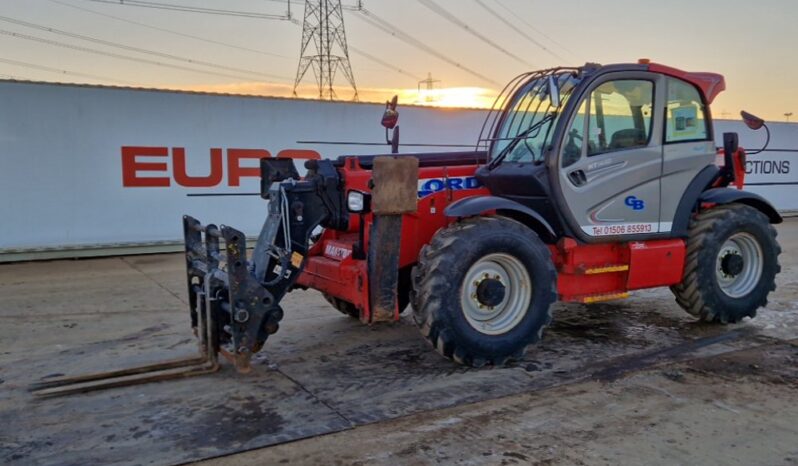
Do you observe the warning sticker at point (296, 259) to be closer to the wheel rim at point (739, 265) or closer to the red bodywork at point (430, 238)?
the red bodywork at point (430, 238)

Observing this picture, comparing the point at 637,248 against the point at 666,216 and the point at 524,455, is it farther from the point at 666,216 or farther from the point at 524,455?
the point at 524,455

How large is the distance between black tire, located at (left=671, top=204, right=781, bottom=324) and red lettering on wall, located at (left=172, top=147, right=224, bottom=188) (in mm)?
8316

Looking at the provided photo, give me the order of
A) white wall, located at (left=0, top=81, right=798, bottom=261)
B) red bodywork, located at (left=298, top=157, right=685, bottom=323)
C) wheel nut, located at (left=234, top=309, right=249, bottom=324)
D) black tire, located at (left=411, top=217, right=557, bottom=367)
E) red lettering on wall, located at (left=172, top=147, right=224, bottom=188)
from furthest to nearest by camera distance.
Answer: red lettering on wall, located at (left=172, top=147, right=224, bottom=188) < white wall, located at (left=0, top=81, right=798, bottom=261) < red bodywork, located at (left=298, top=157, right=685, bottom=323) < black tire, located at (left=411, top=217, right=557, bottom=367) < wheel nut, located at (left=234, top=309, right=249, bottom=324)

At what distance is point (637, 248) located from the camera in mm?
5953

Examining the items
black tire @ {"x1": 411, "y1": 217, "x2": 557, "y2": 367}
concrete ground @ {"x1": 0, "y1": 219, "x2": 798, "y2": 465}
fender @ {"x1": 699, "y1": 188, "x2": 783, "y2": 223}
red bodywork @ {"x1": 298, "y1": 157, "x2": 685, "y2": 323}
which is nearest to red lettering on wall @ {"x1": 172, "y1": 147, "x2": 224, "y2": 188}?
concrete ground @ {"x1": 0, "y1": 219, "x2": 798, "y2": 465}

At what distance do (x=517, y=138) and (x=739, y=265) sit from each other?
2659 millimetres

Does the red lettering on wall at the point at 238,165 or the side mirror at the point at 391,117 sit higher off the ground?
the side mirror at the point at 391,117

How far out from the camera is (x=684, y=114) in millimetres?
6238

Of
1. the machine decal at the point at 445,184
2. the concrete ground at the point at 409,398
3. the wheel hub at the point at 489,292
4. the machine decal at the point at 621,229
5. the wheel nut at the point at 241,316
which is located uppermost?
the machine decal at the point at 445,184

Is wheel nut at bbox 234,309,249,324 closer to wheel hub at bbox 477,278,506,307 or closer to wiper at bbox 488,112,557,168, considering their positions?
wheel hub at bbox 477,278,506,307

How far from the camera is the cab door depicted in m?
5.62

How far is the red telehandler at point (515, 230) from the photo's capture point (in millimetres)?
4980

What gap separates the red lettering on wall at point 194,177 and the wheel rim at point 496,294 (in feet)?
26.2

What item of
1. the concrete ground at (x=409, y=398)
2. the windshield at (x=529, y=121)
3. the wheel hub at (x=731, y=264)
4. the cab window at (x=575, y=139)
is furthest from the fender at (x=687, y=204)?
the windshield at (x=529, y=121)
